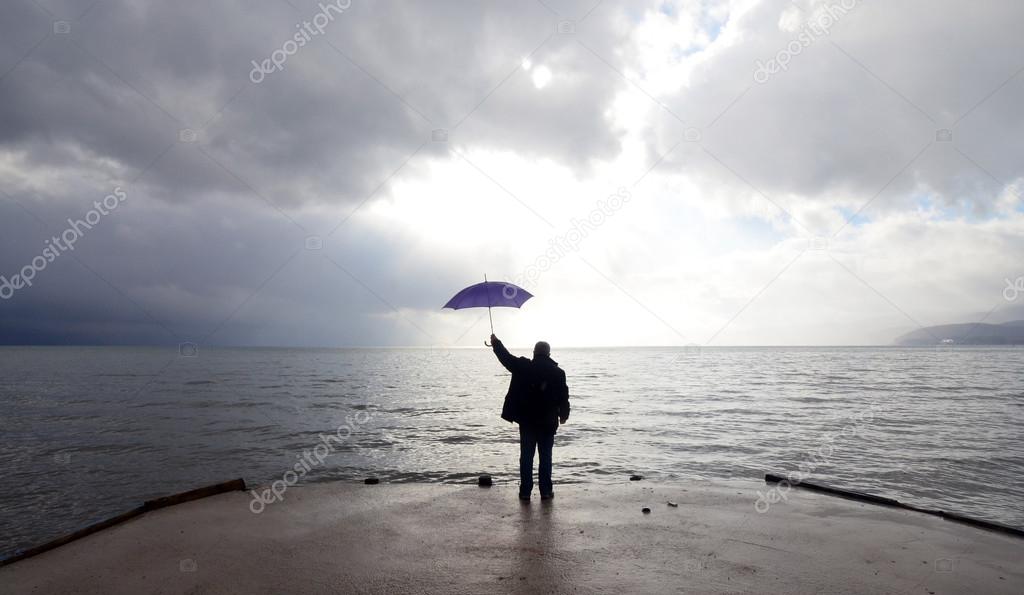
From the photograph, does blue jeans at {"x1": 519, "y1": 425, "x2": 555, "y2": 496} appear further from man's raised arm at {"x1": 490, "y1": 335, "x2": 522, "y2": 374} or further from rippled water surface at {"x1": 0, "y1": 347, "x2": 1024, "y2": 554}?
rippled water surface at {"x1": 0, "y1": 347, "x2": 1024, "y2": 554}

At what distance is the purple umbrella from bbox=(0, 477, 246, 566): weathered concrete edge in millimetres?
5151

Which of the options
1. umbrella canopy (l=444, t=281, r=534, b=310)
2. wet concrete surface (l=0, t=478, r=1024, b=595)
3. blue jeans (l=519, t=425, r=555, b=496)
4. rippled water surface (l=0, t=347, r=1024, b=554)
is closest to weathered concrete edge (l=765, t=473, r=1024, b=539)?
wet concrete surface (l=0, t=478, r=1024, b=595)

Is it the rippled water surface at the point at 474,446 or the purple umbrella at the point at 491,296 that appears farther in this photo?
the rippled water surface at the point at 474,446

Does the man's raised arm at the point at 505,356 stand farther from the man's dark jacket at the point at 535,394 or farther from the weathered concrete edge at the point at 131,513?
the weathered concrete edge at the point at 131,513

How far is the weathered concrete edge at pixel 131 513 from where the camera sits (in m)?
5.98

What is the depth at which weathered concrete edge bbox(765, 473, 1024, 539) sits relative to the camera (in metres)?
7.10

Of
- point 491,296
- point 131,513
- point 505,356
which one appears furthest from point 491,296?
point 131,513

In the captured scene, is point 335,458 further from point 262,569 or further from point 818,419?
point 818,419

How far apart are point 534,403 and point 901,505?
6.39 metres

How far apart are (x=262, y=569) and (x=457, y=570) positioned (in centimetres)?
216

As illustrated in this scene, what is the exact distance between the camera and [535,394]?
805cm

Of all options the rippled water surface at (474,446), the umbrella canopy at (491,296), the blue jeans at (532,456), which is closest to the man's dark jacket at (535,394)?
the blue jeans at (532,456)

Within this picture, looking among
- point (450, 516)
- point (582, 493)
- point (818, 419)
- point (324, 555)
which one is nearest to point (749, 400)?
point (818, 419)

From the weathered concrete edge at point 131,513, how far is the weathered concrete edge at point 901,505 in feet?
34.8
